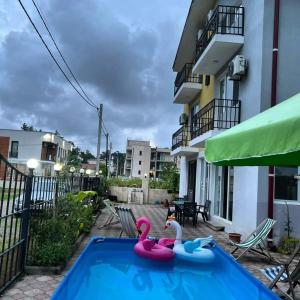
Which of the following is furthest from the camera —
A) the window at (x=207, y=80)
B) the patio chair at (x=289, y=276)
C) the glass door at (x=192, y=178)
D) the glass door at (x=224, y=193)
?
the glass door at (x=192, y=178)

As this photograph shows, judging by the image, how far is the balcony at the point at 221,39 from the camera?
39.4 feet

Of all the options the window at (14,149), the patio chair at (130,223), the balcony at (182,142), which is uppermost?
the window at (14,149)

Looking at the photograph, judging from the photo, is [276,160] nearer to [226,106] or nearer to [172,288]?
[172,288]

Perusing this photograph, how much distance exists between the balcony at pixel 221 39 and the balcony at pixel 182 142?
4806 mm

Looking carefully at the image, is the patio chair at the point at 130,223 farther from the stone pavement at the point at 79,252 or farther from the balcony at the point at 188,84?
the balcony at the point at 188,84

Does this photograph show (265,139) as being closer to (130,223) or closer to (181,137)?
(130,223)

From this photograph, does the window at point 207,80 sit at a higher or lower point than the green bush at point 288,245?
higher

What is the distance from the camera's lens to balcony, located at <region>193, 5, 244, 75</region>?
1201 cm

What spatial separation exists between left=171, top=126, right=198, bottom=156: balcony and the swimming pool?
10.6m

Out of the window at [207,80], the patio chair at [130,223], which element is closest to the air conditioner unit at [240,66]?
the window at [207,80]

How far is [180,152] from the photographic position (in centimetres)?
1900

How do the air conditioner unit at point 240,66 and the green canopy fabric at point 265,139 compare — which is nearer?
the green canopy fabric at point 265,139

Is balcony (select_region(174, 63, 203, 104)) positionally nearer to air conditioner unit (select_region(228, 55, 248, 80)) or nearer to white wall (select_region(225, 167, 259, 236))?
air conditioner unit (select_region(228, 55, 248, 80))

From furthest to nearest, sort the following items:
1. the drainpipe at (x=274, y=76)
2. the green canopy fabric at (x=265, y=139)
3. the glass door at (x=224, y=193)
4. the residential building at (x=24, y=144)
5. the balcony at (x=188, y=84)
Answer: the residential building at (x=24, y=144)
the balcony at (x=188, y=84)
the glass door at (x=224, y=193)
the drainpipe at (x=274, y=76)
the green canopy fabric at (x=265, y=139)
